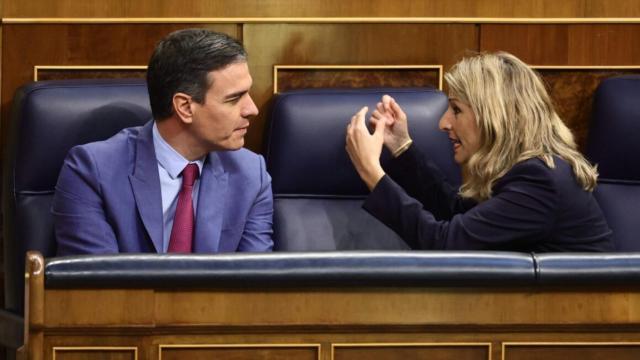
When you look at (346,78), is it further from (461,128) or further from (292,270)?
(292,270)

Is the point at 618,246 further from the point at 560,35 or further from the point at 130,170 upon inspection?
the point at 130,170

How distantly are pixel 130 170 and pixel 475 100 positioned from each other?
403mm

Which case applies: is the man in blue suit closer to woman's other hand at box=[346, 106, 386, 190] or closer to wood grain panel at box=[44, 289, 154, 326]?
woman's other hand at box=[346, 106, 386, 190]

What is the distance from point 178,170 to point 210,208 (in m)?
0.06

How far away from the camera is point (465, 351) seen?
917 millimetres

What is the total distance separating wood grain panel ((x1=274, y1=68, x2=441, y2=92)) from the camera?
5.10 ft

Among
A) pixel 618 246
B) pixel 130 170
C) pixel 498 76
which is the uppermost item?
pixel 498 76

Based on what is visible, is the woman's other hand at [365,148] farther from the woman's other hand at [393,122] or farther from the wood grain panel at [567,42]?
the wood grain panel at [567,42]

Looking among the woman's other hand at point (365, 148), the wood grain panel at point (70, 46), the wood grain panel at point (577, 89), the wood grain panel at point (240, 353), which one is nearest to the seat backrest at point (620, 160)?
the wood grain panel at point (577, 89)

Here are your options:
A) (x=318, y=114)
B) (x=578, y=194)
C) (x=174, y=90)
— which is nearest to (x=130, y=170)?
(x=174, y=90)

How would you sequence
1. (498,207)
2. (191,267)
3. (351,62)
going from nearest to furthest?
(191,267), (498,207), (351,62)

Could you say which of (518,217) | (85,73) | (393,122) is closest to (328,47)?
(393,122)

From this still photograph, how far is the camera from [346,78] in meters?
1.56

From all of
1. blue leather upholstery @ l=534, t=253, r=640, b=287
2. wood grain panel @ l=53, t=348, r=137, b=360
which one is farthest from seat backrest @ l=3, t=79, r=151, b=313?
blue leather upholstery @ l=534, t=253, r=640, b=287
